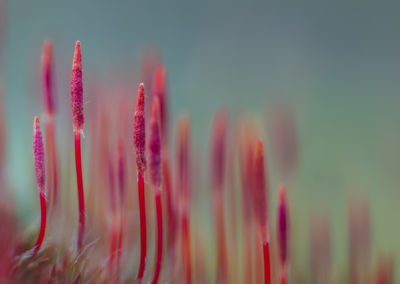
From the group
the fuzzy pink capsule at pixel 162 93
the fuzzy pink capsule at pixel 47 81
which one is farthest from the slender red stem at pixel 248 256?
the fuzzy pink capsule at pixel 47 81

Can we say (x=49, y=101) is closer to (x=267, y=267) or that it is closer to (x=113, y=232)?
(x=113, y=232)

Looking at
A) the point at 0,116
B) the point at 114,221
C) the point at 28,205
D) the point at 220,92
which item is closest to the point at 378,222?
the point at 220,92

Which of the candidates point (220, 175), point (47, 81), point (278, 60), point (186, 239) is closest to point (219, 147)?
point (220, 175)

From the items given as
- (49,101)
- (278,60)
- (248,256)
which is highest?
(278,60)

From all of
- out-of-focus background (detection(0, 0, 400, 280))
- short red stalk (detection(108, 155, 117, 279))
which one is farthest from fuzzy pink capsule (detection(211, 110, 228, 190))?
out-of-focus background (detection(0, 0, 400, 280))

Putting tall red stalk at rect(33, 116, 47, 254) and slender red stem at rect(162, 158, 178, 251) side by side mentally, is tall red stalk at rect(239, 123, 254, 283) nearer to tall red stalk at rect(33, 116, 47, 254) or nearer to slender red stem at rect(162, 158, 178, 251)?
slender red stem at rect(162, 158, 178, 251)
